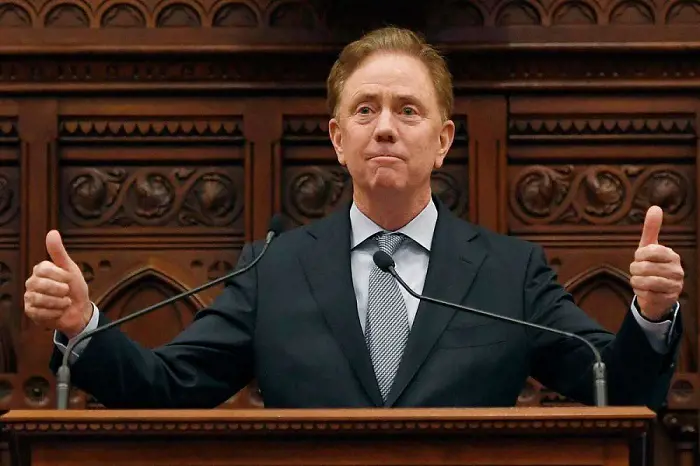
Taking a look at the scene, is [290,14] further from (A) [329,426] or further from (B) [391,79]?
(A) [329,426]

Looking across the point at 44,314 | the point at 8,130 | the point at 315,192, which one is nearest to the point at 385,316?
the point at 44,314

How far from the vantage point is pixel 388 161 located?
289cm

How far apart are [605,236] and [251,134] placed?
1.08 m

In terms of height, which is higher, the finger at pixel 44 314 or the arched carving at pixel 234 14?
the arched carving at pixel 234 14

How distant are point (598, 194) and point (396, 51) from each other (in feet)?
4.57

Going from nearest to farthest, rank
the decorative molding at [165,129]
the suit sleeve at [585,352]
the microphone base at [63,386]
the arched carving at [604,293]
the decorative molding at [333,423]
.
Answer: the decorative molding at [333,423] < the microphone base at [63,386] < the suit sleeve at [585,352] < the arched carving at [604,293] < the decorative molding at [165,129]

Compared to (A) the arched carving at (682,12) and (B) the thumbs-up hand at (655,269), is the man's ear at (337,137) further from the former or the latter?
(A) the arched carving at (682,12)

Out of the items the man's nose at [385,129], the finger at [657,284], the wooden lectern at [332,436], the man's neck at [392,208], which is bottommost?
the wooden lectern at [332,436]


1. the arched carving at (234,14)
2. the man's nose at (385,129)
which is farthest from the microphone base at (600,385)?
the arched carving at (234,14)

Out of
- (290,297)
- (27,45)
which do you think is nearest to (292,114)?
(27,45)

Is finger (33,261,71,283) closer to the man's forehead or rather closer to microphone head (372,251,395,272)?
microphone head (372,251,395,272)

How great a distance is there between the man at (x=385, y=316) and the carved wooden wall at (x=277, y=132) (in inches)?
45.3

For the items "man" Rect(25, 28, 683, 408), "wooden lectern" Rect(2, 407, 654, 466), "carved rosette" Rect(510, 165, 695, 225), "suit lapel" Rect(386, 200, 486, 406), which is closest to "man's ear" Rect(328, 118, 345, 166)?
"man" Rect(25, 28, 683, 408)

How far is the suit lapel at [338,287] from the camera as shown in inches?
107
